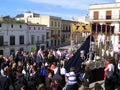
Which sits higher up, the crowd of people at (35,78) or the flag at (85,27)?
the flag at (85,27)

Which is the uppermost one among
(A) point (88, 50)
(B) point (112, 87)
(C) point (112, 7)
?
(C) point (112, 7)

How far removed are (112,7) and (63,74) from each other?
3139cm

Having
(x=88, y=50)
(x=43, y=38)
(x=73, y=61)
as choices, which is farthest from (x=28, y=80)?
(x=43, y=38)

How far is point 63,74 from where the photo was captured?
10.5 metres

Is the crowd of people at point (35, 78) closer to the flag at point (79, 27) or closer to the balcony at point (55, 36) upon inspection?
the flag at point (79, 27)

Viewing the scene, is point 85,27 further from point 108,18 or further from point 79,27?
point 108,18

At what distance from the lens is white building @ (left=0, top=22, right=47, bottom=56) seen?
133ft

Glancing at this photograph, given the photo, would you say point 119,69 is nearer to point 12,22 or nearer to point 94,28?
point 94,28

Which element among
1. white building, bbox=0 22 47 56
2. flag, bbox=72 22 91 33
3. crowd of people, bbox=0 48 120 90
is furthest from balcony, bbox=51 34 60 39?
crowd of people, bbox=0 48 120 90

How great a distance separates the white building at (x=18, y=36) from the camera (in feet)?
133

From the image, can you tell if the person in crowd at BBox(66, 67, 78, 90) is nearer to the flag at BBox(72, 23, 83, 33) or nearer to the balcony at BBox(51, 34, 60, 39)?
the flag at BBox(72, 23, 83, 33)

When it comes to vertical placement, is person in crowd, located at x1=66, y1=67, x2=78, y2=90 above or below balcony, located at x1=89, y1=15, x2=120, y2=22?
below

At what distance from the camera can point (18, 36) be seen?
143ft

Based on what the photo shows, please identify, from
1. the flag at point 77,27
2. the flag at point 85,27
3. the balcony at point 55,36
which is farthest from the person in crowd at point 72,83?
the balcony at point 55,36
